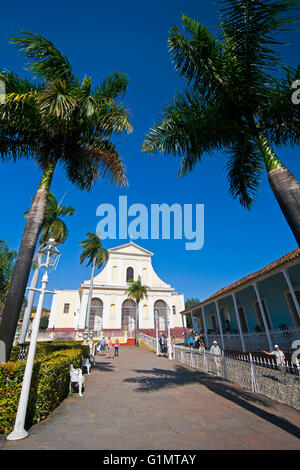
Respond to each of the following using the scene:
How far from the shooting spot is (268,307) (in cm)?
1203

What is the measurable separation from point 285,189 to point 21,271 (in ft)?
20.4

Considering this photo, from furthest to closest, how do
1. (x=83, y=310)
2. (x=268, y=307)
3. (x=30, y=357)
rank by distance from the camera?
(x=83, y=310) → (x=268, y=307) → (x=30, y=357)

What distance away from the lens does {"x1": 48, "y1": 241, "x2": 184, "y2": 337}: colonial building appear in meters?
30.5

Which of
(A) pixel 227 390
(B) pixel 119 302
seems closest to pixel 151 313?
(B) pixel 119 302

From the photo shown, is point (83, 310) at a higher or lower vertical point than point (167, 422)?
higher

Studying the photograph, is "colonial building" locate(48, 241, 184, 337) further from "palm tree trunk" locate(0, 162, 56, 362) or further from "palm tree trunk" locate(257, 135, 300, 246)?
"palm tree trunk" locate(257, 135, 300, 246)

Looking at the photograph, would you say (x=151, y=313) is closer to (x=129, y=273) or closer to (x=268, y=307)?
(x=129, y=273)

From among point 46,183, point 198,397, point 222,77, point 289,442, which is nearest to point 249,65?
point 222,77

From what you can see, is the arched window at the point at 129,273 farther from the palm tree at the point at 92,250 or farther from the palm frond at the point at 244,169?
the palm frond at the point at 244,169

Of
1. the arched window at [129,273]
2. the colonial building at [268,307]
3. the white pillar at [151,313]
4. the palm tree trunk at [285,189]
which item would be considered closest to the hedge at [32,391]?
the palm tree trunk at [285,189]

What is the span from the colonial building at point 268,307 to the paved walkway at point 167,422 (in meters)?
4.28

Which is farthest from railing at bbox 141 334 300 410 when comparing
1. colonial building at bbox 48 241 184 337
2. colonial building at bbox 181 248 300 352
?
colonial building at bbox 48 241 184 337

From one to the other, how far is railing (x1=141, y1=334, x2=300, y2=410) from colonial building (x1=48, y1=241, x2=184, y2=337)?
21.6 metres

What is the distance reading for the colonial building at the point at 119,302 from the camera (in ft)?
100
